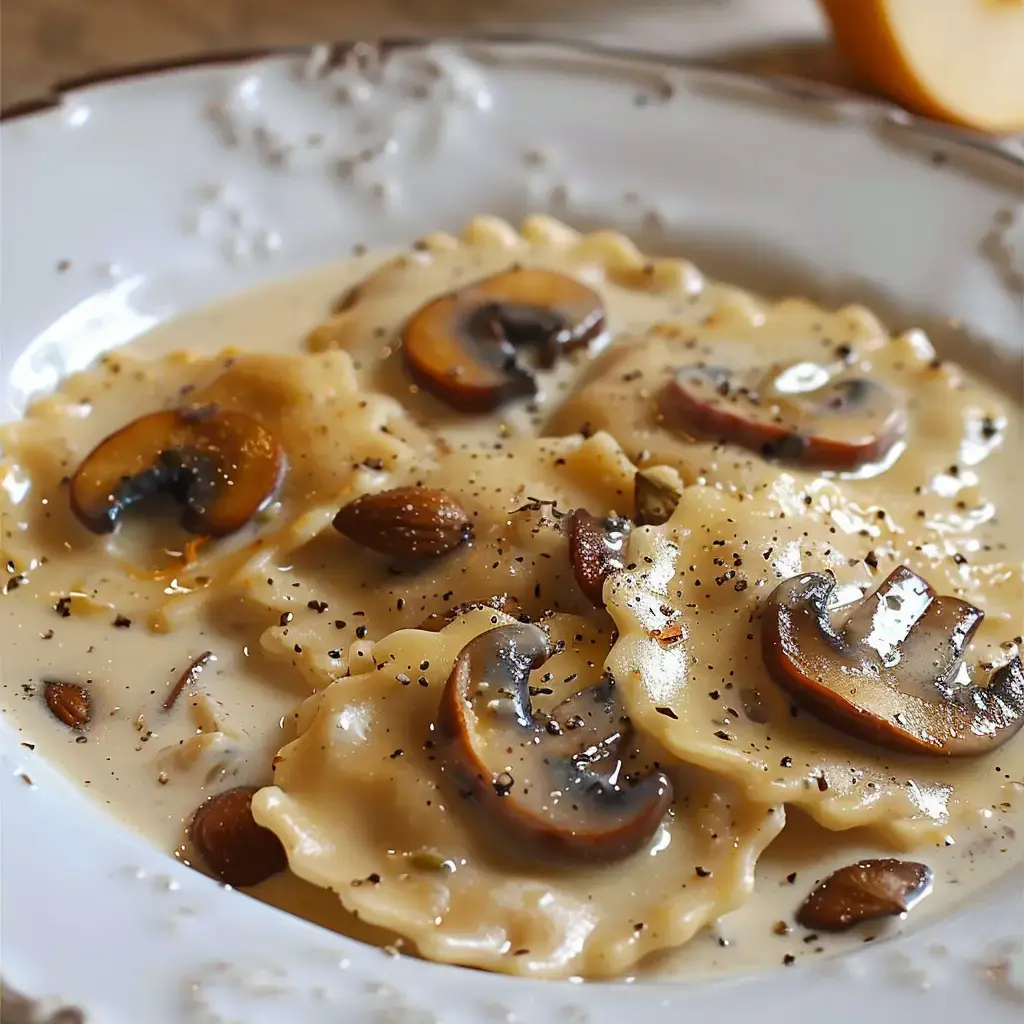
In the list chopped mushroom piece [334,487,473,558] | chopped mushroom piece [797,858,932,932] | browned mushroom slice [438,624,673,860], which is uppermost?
chopped mushroom piece [334,487,473,558]

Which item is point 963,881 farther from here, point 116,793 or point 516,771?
point 116,793

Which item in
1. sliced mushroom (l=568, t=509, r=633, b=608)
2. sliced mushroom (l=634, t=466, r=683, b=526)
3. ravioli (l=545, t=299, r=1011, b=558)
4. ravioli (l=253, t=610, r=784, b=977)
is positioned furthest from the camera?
ravioli (l=545, t=299, r=1011, b=558)

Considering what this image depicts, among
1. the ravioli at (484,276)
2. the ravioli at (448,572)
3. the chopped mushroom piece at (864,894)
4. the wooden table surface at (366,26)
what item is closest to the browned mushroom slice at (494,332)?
the ravioli at (484,276)

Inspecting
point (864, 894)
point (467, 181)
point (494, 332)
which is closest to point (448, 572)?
point (494, 332)

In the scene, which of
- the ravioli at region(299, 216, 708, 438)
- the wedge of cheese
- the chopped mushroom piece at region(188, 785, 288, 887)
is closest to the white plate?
the ravioli at region(299, 216, 708, 438)

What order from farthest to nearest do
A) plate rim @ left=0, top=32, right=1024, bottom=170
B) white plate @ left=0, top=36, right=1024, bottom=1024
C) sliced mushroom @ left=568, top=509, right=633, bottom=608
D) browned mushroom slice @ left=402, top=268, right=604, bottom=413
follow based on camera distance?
1. plate rim @ left=0, top=32, right=1024, bottom=170
2. white plate @ left=0, top=36, right=1024, bottom=1024
3. browned mushroom slice @ left=402, top=268, right=604, bottom=413
4. sliced mushroom @ left=568, top=509, right=633, bottom=608

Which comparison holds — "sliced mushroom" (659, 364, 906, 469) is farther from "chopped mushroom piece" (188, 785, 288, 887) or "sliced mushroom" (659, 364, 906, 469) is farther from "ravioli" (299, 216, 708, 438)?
"chopped mushroom piece" (188, 785, 288, 887)

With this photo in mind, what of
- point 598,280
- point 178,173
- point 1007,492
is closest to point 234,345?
point 178,173
